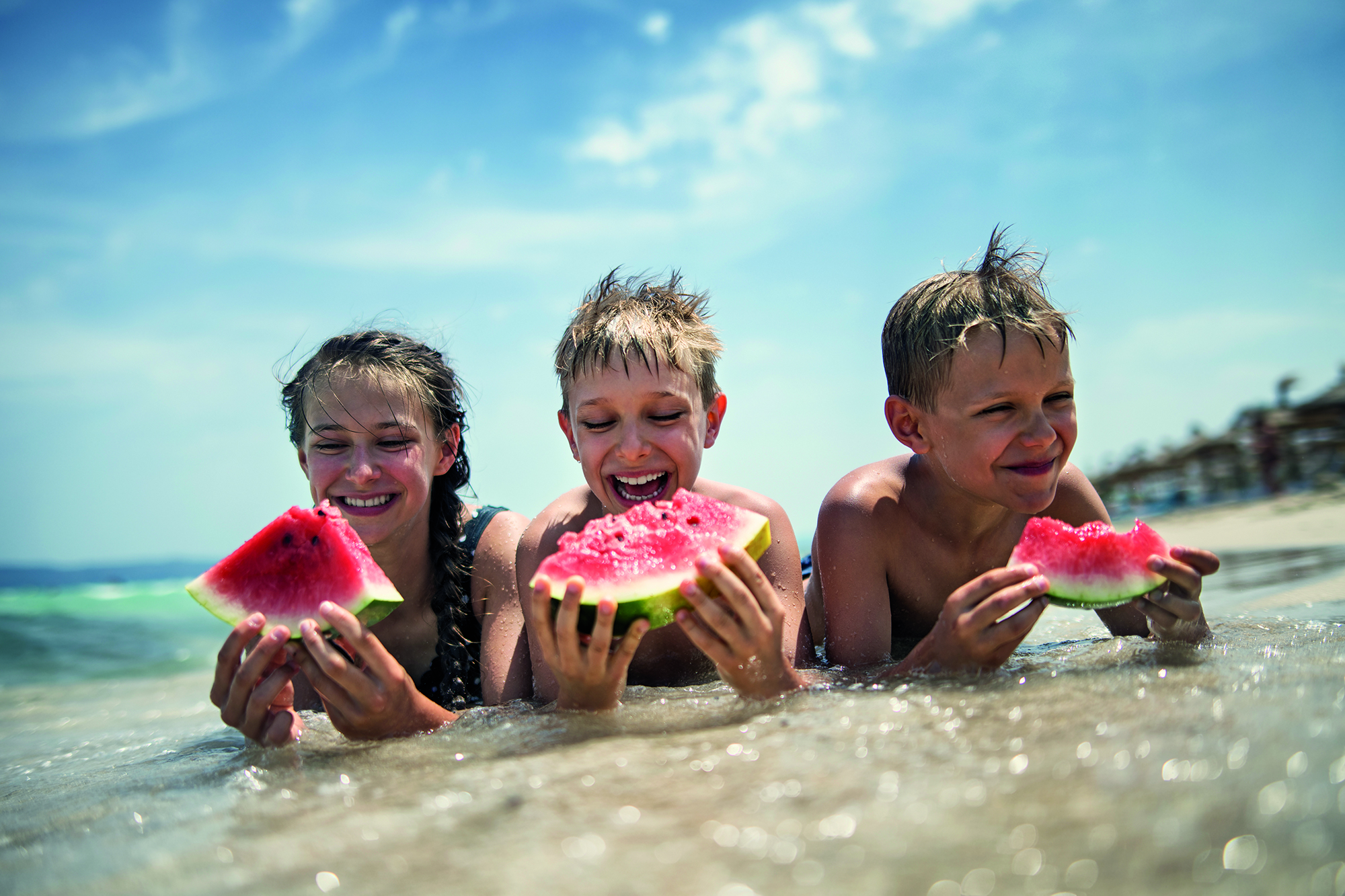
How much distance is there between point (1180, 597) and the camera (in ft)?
9.59

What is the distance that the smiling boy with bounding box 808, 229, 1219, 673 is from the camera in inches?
137

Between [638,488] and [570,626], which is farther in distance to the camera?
[638,488]

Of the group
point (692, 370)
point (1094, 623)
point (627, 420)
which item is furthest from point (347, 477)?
point (1094, 623)

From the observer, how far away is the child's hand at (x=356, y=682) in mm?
2664

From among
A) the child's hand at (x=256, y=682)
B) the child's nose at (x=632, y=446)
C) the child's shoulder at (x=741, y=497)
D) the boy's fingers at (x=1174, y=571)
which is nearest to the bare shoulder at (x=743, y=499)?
the child's shoulder at (x=741, y=497)

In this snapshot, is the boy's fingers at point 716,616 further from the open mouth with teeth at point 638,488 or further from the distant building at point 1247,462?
the distant building at point 1247,462

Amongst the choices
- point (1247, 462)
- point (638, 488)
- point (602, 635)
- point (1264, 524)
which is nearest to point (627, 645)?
point (602, 635)

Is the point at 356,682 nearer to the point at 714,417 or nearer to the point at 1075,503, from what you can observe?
the point at 714,417

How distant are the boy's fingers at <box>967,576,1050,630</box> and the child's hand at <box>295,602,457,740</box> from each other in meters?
1.94

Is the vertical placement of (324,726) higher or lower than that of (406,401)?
lower

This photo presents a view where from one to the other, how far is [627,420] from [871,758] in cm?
214

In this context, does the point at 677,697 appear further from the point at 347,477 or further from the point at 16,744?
the point at 16,744

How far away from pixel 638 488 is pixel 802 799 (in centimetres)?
230

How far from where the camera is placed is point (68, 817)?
2.28m
